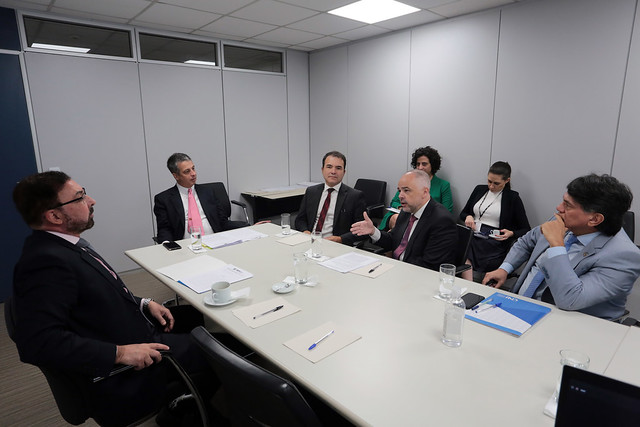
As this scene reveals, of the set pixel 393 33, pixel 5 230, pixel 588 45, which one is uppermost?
pixel 393 33

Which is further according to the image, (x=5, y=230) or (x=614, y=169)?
(x=5, y=230)

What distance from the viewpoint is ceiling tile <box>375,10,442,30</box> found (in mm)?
3830

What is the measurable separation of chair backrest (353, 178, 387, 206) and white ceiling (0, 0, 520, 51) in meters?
1.90

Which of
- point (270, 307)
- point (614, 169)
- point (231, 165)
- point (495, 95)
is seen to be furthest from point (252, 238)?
point (614, 169)

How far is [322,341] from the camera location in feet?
4.64

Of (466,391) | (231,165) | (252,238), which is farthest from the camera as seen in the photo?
(231,165)

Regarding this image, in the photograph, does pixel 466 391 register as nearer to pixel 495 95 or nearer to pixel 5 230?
pixel 495 95

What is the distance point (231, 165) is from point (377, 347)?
4.33m

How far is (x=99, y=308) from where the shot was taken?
1496 mm

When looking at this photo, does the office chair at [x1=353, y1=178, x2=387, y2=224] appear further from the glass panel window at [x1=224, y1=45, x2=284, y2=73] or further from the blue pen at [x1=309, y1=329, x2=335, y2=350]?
the blue pen at [x1=309, y1=329, x2=335, y2=350]

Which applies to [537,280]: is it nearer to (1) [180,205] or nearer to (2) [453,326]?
(2) [453,326]

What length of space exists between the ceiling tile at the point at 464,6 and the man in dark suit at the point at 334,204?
1830mm

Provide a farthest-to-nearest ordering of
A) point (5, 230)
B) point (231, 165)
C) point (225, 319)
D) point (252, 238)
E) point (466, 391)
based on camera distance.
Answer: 1. point (231, 165)
2. point (5, 230)
3. point (252, 238)
4. point (225, 319)
5. point (466, 391)

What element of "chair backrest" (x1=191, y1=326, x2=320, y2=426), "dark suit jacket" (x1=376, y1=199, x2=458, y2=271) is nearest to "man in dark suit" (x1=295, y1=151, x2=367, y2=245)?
"dark suit jacket" (x1=376, y1=199, x2=458, y2=271)
